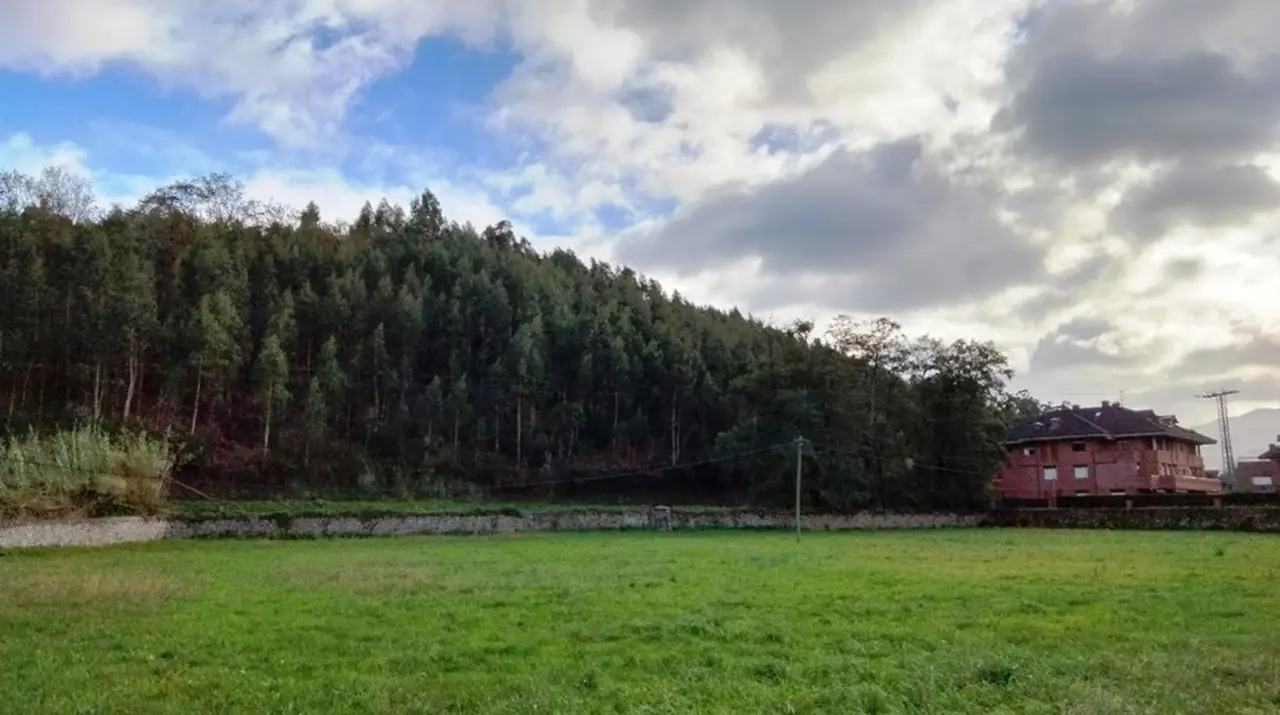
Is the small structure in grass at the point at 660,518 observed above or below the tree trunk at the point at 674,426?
A: below

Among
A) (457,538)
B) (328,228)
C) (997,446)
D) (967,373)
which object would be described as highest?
(328,228)

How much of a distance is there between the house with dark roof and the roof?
39.6ft

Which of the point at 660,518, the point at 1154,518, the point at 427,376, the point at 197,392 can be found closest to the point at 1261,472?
the point at 1154,518

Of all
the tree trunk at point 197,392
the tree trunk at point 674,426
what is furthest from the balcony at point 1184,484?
the tree trunk at point 197,392

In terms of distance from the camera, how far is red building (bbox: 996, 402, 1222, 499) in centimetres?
6388

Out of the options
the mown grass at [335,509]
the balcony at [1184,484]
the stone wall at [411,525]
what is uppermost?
the balcony at [1184,484]

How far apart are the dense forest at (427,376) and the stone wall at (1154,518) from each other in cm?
356

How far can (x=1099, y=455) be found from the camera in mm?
65125

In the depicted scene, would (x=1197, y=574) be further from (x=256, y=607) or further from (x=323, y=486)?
(x=323, y=486)

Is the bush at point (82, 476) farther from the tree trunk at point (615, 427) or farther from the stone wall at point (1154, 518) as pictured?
the stone wall at point (1154, 518)

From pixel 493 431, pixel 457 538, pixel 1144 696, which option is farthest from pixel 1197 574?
pixel 493 431

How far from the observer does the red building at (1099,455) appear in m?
63.9

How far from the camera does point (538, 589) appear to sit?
55.7ft

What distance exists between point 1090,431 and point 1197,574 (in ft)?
167
